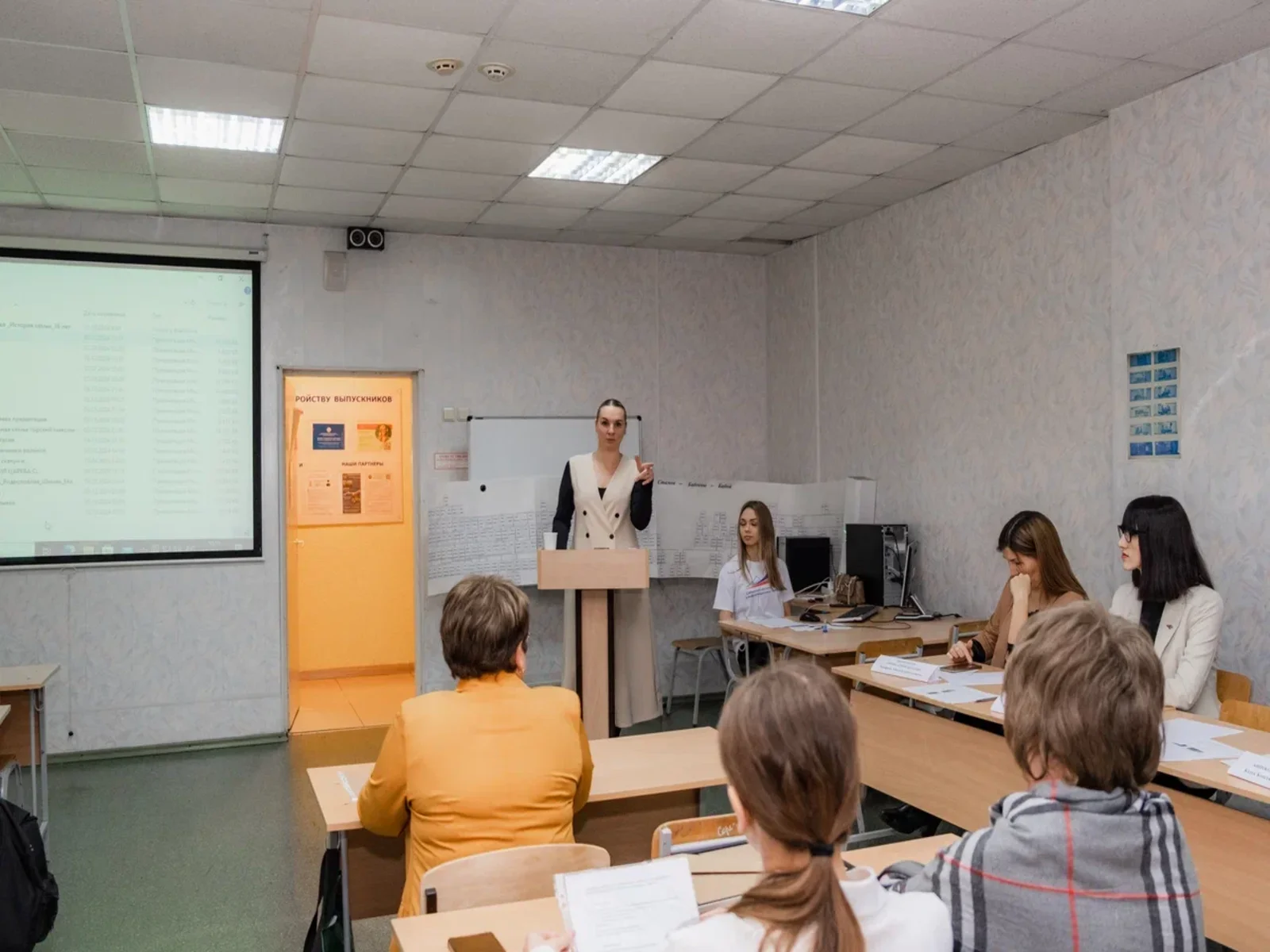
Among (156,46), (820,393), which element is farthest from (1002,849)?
(820,393)

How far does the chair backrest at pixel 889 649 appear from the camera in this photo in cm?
479

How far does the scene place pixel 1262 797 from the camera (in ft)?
8.11

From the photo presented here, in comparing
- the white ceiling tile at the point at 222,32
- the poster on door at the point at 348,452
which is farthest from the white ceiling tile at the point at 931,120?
the poster on door at the point at 348,452

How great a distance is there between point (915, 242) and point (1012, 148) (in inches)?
39.4

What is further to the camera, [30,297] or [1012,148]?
[30,297]

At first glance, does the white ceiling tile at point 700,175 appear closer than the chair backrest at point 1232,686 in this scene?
No

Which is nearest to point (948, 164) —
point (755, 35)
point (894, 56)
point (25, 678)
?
point (894, 56)

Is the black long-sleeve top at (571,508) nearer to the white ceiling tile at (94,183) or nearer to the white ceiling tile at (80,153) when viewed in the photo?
the white ceiling tile at (80,153)

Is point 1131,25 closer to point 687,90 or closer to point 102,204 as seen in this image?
point 687,90

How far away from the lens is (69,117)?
4.59 m

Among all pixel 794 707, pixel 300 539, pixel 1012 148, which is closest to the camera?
Result: pixel 794 707

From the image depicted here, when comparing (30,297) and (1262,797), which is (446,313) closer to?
(30,297)

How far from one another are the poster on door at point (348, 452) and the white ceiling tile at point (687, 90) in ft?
15.5

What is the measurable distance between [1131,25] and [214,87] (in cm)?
351
